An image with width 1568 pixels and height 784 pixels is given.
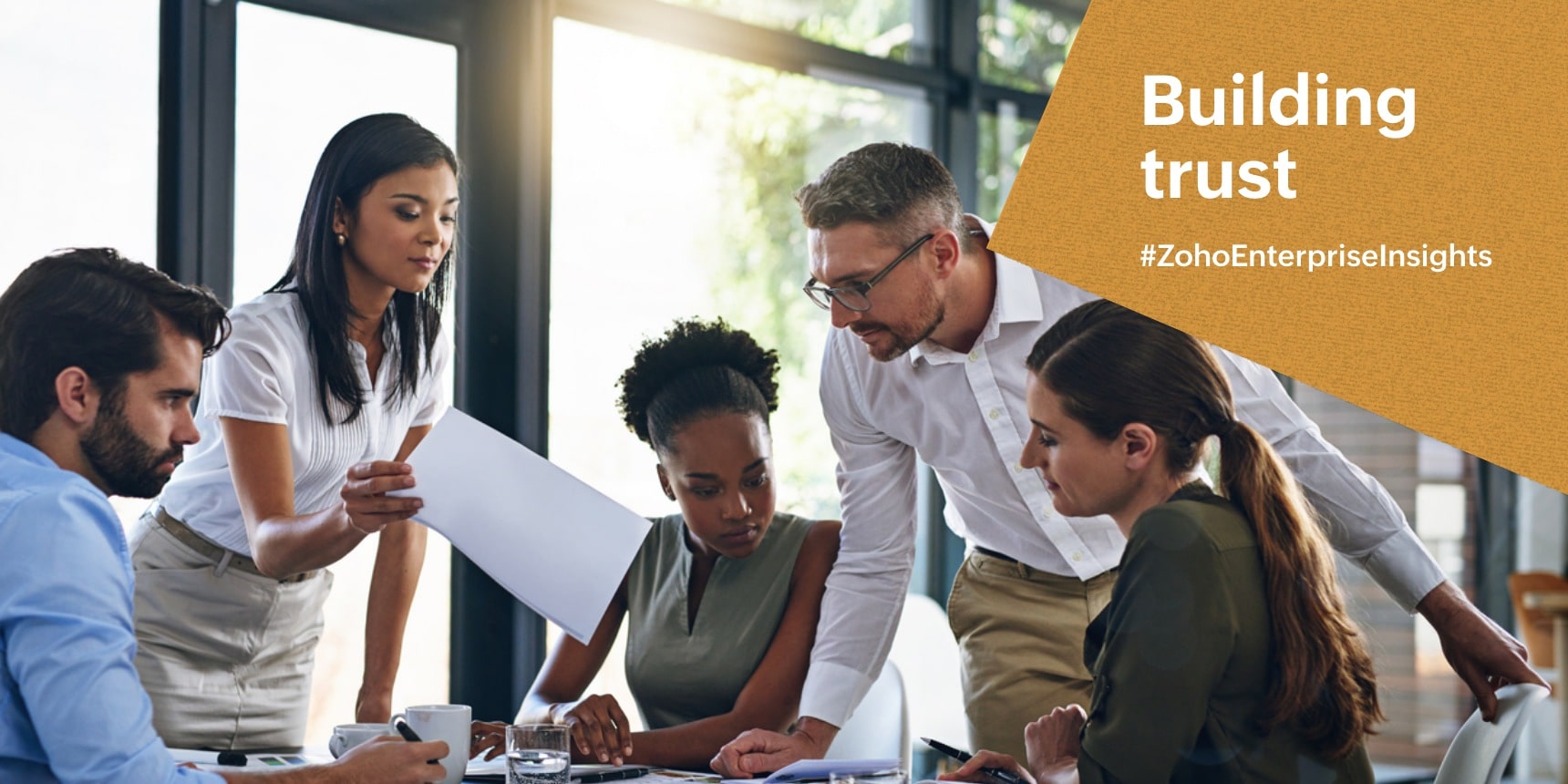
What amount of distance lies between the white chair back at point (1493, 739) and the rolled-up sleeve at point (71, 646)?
139cm

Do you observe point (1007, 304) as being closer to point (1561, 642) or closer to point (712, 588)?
point (712, 588)

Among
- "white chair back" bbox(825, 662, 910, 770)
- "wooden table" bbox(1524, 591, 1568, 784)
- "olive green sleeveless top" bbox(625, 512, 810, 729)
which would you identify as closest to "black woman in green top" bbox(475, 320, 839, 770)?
"olive green sleeveless top" bbox(625, 512, 810, 729)

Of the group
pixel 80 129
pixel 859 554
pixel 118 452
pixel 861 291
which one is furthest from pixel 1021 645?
pixel 80 129

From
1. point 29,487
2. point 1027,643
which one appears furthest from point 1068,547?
point 29,487

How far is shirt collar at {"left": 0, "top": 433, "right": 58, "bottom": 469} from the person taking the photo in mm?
1264

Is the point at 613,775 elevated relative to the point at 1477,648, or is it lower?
lower

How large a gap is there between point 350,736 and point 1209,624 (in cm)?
93

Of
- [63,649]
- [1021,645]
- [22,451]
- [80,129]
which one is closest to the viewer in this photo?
[63,649]

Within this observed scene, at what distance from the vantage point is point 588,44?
131 inches

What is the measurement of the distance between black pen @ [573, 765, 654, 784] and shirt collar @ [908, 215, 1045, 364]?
780 mm

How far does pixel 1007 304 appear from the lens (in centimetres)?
205

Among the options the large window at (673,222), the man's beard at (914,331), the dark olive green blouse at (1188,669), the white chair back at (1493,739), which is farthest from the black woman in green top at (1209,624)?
the large window at (673,222)

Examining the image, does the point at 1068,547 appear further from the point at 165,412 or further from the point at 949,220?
the point at 165,412

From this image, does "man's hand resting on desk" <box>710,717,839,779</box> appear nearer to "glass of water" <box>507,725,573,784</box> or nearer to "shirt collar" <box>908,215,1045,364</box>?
"glass of water" <box>507,725,573,784</box>
